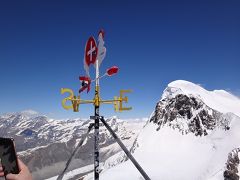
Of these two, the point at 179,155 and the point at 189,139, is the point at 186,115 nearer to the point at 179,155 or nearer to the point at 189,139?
the point at 189,139

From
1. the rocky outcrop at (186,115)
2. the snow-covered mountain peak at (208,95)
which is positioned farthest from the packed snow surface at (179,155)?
the snow-covered mountain peak at (208,95)

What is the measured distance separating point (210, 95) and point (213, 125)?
19.5 metres

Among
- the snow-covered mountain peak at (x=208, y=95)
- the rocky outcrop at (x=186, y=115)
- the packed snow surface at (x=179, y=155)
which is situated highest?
the snow-covered mountain peak at (x=208, y=95)

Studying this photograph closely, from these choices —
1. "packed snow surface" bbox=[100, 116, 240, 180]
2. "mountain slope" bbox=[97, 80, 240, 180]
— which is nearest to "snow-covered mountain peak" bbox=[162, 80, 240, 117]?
"mountain slope" bbox=[97, 80, 240, 180]

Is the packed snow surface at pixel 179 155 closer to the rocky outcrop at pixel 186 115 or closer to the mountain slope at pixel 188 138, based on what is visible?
the mountain slope at pixel 188 138

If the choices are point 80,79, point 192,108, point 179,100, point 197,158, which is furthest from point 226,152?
point 80,79

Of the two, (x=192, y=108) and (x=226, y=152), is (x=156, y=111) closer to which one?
(x=192, y=108)

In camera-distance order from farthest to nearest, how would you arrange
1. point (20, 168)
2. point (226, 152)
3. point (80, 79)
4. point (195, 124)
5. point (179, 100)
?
point (179, 100), point (195, 124), point (226, 152), point (80, 79), point (20, 168)

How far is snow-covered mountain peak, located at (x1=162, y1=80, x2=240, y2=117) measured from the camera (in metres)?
139

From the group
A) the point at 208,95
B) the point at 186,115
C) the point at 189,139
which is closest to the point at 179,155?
the point at 189,139

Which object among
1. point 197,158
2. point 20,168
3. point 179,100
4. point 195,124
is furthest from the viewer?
point 179,100

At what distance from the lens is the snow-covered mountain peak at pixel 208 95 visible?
138625 millimetres

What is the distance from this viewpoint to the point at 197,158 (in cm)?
13488

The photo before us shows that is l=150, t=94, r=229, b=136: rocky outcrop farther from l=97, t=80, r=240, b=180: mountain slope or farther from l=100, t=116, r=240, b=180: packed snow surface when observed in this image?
l=100, t=116, r=240, b=180: packed snow surface
